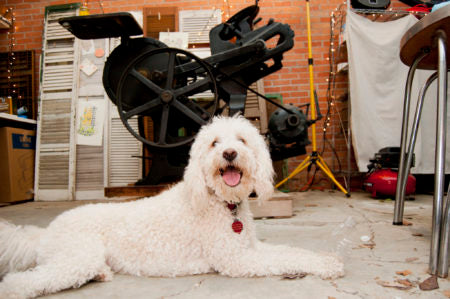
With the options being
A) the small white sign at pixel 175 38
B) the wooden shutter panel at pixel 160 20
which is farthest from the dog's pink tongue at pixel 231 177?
the wooden shutter panel at pixel 160 20

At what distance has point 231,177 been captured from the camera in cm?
136

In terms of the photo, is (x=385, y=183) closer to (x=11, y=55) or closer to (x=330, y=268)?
(x=330, y=268)

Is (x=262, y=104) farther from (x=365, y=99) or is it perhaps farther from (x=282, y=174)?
(x=365, y=99)

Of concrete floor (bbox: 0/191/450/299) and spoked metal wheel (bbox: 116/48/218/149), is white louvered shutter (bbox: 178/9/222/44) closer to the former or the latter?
spoked metal wheel (bbox: 116/48/218/149)

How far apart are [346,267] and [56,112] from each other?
4332mm

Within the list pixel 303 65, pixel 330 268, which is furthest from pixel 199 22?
pixel 330 268

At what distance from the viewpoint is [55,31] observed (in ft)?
14.7

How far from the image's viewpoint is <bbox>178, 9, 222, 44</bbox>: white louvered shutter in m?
4.43

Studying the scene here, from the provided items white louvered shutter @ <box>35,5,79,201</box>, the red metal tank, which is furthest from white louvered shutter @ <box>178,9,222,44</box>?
the red metal tank

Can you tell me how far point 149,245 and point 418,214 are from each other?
2359 millimetres

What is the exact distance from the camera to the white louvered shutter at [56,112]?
4230 mm

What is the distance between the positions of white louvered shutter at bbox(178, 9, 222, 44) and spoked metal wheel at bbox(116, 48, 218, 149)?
5.18 ft

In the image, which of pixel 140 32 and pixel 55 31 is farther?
pixel 55 31

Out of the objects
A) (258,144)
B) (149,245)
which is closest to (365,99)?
(258,144)
